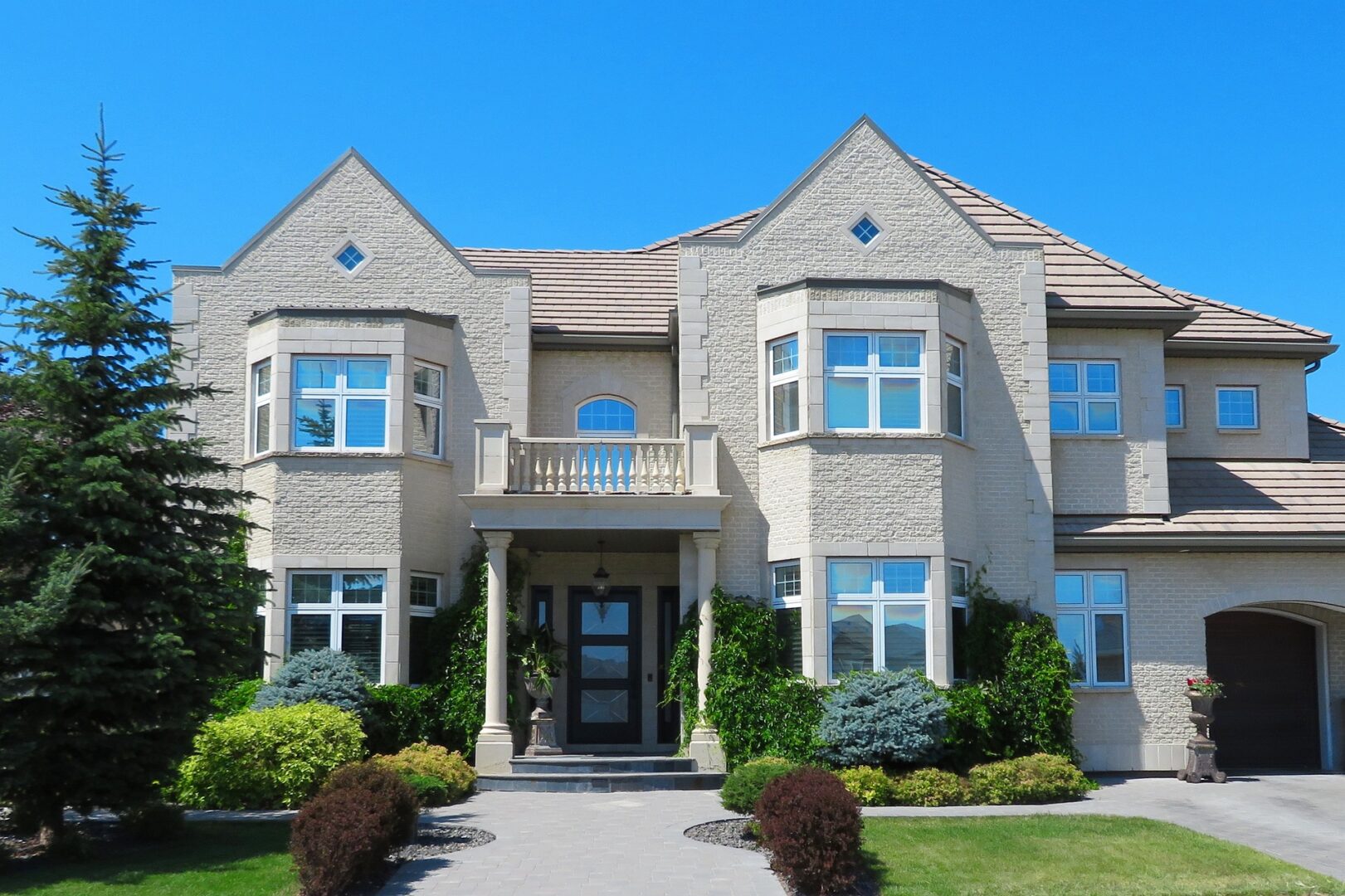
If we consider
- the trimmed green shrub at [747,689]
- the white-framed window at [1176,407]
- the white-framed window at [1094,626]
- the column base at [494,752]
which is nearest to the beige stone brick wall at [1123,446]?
the white-framed window at [1094,626]

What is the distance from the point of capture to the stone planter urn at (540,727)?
61.6ft

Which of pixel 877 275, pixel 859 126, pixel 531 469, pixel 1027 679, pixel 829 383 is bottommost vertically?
pixel 1027 679

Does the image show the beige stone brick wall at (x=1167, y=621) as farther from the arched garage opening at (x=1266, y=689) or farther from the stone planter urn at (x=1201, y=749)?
the arched garage opening at (x=1266, y=689)

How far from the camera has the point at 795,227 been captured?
808 inches

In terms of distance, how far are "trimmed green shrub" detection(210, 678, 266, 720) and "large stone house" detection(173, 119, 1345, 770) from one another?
78cm

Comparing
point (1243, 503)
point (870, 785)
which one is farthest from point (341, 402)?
point (1243, 503)

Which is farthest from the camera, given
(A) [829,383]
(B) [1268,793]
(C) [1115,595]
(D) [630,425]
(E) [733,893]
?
(D) [630,425]

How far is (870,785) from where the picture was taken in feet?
54.9

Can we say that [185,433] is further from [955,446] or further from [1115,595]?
[1115,595]

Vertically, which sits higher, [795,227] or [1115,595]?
[795,227]

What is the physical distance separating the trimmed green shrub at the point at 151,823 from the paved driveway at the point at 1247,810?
778 centimetres

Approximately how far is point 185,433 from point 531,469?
5.49 meters

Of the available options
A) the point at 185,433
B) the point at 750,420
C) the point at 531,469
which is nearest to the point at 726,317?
the point at 750,420

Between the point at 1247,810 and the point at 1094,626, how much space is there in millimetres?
4254
